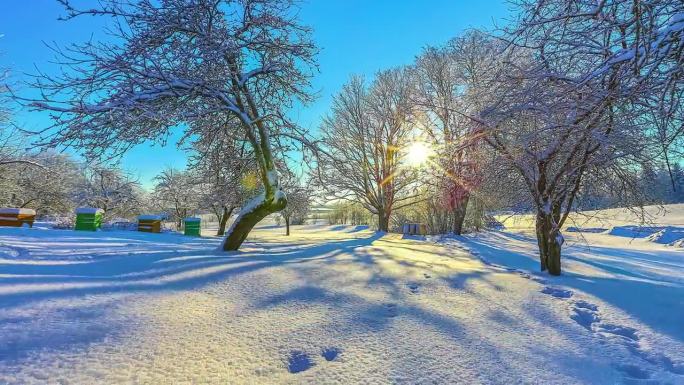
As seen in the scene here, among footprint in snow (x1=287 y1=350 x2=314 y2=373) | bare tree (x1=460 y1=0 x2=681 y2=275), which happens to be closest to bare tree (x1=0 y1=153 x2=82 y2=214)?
footprint in snow (x1=287 y1=350 x2=314 y2=373)

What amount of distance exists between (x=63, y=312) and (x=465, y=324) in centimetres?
337

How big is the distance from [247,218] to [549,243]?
594cm

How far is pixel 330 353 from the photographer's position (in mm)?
2438

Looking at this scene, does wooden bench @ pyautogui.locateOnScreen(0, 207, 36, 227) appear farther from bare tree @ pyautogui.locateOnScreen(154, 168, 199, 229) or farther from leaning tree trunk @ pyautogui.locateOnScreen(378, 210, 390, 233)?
bare tree @ pyautogui.locateOnScreen(154, 168, 199, 229)

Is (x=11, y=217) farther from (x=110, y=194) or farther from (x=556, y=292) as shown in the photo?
(x=110, y=194)

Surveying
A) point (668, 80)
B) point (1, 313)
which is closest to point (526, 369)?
point (668, 80)

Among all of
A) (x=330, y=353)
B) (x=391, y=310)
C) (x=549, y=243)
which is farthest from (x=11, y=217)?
(x=549, y=243)

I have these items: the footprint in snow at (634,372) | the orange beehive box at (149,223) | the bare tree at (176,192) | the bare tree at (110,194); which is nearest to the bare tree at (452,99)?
the footprint in snow at (634,372)

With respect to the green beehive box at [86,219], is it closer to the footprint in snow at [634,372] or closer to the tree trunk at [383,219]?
the tree trunk at [383,219]

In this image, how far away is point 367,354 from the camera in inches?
96.0

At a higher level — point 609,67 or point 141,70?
point 141,70

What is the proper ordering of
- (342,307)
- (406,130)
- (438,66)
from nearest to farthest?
(342,307), (438,66), (406,130)

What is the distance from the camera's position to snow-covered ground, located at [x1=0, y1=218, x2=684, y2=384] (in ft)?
6.93

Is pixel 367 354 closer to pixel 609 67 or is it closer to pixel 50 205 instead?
pixel 609 67
